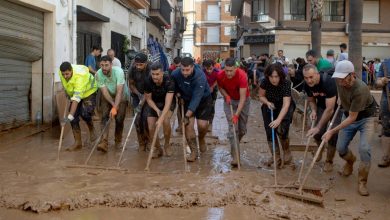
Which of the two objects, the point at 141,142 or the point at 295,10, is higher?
the point at 295,10

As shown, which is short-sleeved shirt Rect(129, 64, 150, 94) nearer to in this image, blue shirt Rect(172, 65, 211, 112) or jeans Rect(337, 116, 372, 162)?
blue shirt Rect(172, 65, 211, 112)

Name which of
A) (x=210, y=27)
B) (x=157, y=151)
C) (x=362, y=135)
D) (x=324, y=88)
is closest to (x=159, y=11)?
(x=157, y=151)

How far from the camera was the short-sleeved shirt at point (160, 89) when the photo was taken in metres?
7.77

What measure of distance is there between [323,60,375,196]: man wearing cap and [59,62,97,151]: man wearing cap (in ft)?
13.5

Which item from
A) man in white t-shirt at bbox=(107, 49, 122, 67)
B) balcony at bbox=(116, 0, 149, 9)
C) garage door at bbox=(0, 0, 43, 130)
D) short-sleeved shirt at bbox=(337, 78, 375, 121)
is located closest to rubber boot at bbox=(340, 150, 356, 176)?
short-sleeved shirt at bbox=(337, 78, 375, 121)

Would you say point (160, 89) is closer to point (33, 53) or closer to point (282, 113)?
point (282, 113)

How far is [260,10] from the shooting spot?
1303 inches

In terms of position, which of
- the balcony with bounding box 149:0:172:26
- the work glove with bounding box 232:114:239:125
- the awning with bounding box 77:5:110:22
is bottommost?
the work glove with bounding box 232:114:239:125

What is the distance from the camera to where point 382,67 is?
8.10 metres

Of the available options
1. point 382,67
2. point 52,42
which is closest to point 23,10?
point 52,42

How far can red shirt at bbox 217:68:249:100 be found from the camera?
25.2 feet

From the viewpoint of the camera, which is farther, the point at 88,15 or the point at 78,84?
the point at 88,15

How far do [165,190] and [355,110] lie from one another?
7.94 ft

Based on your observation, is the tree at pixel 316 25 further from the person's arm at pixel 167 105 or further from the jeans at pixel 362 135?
the jeans at pixel 362 135
